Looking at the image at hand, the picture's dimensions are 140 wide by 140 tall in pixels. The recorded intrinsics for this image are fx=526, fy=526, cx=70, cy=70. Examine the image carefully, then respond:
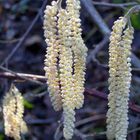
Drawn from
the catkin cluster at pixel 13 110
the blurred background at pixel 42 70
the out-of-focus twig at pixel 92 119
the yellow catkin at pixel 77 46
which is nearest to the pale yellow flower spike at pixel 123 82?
the yellow catkin at pixel 77 46

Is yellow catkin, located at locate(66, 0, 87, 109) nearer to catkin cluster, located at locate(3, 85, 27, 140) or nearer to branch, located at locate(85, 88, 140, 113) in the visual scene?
branch, located at locate(85, 88, 140, 113)

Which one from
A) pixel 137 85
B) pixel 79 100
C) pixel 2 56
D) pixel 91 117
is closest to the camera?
pixel 79 100

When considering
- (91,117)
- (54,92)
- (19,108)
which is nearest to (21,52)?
(91,117)

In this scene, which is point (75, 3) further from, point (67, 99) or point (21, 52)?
point (21, 52)

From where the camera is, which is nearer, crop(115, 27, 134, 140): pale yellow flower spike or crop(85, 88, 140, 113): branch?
crop(115, 27, 134, 140): pale yellow flower spike

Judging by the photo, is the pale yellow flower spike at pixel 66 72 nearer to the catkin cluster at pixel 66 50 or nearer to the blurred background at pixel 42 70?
the catkin cluster at pixel 66 50

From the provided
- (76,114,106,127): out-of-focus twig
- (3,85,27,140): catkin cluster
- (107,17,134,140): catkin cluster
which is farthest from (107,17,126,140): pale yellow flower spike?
(76,114,106,127): out-of-focus twig

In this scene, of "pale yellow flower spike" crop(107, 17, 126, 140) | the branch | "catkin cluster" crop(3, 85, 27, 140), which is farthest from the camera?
"catkin cluster" crop(3, 85, 27, 140)
